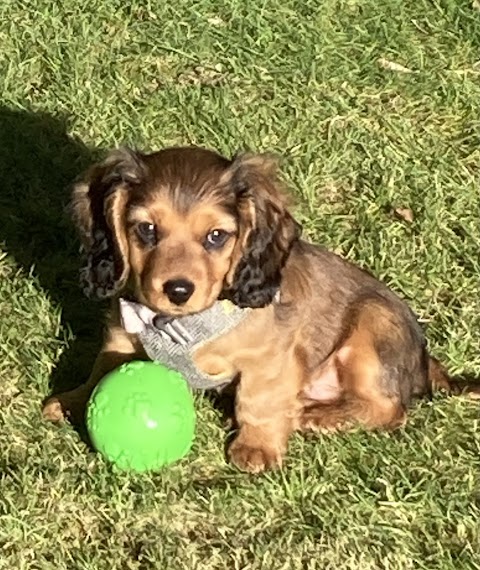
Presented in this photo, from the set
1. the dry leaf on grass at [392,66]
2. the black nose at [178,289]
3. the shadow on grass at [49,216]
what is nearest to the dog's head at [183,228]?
the black nose at [178,289]

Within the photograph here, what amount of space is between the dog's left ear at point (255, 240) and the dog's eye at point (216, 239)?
9cm

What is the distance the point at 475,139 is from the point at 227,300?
2.58 meters

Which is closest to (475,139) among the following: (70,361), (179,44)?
(179,44)

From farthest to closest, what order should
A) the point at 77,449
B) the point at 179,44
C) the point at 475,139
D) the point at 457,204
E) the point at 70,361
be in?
1. the point at 179,44
2. the point at 475,139
3. the point at 457,204
4. the point at 70,361
5. the point at 77,449

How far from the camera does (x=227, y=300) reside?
451 cm

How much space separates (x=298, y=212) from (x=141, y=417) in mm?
1917

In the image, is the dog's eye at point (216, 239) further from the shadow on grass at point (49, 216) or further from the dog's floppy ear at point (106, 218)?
the shadow on grass at point (49, 216)

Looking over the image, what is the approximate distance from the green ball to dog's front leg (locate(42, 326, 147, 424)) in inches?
11.8

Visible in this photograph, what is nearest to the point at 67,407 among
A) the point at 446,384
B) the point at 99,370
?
the point at 99,370

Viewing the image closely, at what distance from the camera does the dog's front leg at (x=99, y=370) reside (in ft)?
15.7

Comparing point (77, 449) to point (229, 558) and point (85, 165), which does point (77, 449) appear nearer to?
point (229, 558)

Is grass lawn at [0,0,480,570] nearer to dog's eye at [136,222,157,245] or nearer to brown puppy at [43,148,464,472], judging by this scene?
brown puppy at [43,148,464,472]

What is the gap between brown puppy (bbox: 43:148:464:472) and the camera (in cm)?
429

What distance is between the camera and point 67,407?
4812 millimetres
